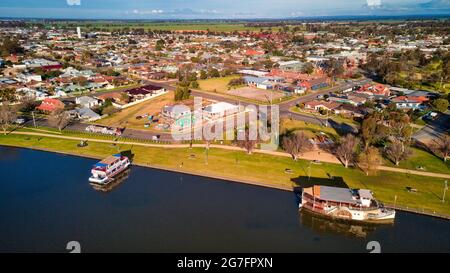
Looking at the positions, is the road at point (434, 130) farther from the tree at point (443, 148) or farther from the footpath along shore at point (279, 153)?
the footpath along shore at point (279, 153)

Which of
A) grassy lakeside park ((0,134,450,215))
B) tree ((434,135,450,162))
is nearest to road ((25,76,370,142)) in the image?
grassy lakeside park ((0,134,450,215))

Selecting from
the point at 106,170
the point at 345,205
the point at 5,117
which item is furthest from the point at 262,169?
the point at 5,117

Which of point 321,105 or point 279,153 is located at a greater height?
point 321,105

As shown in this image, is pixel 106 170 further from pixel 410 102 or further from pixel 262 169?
pixel 410 102

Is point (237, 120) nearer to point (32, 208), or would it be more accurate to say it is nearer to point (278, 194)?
point (278, 194)

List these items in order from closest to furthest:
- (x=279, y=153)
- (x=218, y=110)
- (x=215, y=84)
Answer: (x=279, y=153) → (x=218, y=110) → (x=215, y=84)

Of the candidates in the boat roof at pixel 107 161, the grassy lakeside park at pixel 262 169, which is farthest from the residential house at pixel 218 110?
the boat roof at pixel 107 161

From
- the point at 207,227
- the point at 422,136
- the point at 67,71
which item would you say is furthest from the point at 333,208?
the point at 67,71

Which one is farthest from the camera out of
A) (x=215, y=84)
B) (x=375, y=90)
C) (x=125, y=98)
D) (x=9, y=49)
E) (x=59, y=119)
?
(x=9, y=49)

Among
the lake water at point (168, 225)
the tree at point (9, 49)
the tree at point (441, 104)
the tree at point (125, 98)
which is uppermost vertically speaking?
the tree at point (9, 49)
